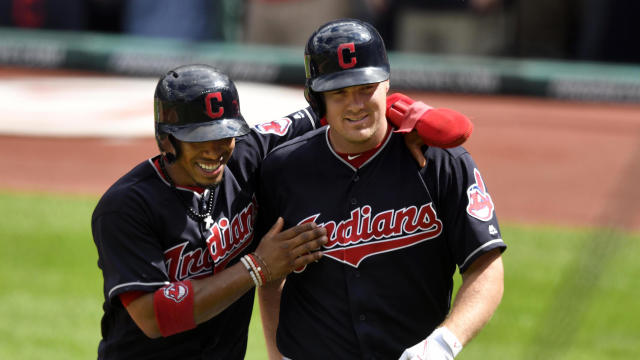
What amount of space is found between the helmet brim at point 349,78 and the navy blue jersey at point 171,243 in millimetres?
606

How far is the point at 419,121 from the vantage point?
3598 millimetres

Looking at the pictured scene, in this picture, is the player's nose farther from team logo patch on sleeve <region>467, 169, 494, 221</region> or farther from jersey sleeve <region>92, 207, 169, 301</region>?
team logo patch on sleeve <region>467, 169, 494, 221</region>

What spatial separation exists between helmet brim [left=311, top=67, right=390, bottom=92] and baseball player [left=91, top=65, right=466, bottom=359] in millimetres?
374

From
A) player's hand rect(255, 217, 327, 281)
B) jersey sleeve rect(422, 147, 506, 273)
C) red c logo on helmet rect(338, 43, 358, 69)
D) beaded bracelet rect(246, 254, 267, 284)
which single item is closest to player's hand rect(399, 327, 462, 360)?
jersey sleeve rect(422, 147, 506, 273)

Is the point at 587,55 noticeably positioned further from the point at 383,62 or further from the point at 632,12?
the point at 383,62

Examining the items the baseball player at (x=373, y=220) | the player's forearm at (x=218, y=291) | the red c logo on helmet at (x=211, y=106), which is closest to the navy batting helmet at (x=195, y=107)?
the red c logo on helmet at (x=211, y=106)

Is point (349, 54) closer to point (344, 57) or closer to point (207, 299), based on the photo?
point (344, 57)

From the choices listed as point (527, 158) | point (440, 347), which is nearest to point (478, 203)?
point (440, 347)

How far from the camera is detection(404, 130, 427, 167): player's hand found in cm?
359

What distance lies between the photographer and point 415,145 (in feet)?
11.9

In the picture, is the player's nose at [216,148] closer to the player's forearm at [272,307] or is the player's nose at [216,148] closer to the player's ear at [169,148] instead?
the player's ear at [169,148]

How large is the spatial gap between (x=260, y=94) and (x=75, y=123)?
2.63 meters

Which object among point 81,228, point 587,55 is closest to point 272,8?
point 587,55

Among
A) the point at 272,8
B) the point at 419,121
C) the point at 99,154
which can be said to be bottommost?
the point at 99,154
